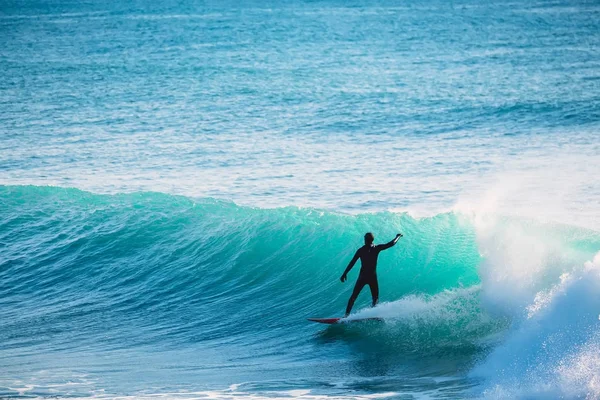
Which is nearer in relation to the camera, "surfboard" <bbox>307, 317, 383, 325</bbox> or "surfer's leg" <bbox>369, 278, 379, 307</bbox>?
"surfboard" <bbox>307, 317, 383, 325</bbox>

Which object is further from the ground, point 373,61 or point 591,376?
point 373,61

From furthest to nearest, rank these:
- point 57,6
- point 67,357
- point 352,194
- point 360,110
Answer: point 57,6
point 360,110
point 352,194
point 67,357

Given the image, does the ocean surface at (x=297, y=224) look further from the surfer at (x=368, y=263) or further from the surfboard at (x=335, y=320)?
the surfer at (x=368, y=263)

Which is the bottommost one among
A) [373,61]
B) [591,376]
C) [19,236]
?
[591,376]

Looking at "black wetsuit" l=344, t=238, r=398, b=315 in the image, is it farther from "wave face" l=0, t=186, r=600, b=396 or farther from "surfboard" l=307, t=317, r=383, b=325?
"wave face" l=0, t=186, r=600, b=396

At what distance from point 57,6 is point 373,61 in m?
34.8

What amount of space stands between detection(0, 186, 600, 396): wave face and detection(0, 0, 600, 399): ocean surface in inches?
1.7

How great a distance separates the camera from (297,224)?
17.1 meters

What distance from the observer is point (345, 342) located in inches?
488

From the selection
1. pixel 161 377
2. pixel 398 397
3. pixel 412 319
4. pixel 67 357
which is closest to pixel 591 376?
pixel 398 397

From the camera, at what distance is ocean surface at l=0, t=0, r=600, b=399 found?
11.2 m

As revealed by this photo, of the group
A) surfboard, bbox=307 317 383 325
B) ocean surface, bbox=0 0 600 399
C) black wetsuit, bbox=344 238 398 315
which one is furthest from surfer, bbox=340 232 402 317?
ocean surface, bbox=0 0 600 399

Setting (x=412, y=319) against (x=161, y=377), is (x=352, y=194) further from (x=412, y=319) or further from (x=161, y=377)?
(x=161, y=377)

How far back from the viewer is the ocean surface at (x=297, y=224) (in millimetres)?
11188
